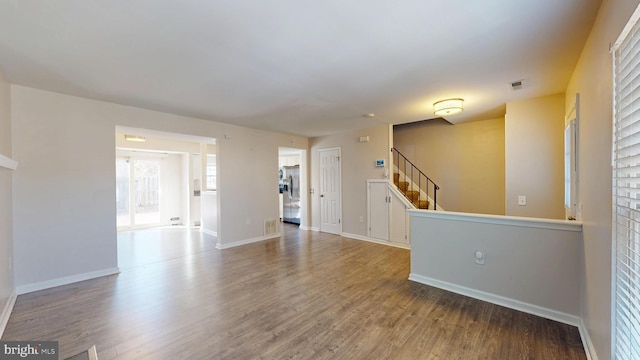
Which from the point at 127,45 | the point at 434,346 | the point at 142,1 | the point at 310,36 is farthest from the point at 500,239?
the point at 127,45

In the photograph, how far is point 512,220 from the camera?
2764mm

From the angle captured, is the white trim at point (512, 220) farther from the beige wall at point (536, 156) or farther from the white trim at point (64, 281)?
the white trim at point (64, 281)

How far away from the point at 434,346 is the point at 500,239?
1497 millimetres

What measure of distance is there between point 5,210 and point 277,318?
3254 mm

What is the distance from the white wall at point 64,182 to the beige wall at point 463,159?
535 centimetres

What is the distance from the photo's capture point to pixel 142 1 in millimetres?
1653

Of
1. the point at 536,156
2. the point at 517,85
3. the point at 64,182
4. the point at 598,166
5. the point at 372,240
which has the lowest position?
the point at 372,240

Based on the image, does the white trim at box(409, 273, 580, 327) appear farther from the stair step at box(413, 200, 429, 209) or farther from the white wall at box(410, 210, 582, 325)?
the stair step at box(413, 200, 429, 209)

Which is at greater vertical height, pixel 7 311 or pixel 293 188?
pixel 293 188

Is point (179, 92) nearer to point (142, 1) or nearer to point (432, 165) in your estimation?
point (142, 1)

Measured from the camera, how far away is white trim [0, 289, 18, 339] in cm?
238

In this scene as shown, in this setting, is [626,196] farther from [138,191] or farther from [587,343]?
[138,191]

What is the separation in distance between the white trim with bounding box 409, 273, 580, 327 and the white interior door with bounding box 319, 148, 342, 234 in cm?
315

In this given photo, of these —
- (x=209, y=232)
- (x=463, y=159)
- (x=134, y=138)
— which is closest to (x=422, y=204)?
(x=463, y=159)
